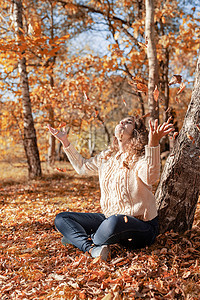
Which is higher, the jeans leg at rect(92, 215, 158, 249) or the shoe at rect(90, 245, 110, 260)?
the jeans leg at rect(92, 215, 158, 249)

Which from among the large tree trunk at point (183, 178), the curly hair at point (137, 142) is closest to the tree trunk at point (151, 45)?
the large tree trunk at point (183, 178)

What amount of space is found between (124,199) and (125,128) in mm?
617

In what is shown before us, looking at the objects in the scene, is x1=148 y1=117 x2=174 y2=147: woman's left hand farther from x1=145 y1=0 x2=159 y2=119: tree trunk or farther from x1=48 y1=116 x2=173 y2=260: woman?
x1=145 y1=0 x2=159 y2=119: tree trunk

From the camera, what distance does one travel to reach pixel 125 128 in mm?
2459

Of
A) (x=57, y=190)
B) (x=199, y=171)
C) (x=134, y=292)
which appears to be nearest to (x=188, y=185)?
(x=199, y=171)

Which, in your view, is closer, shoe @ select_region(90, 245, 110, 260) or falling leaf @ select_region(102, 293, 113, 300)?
falling leaf @ select_region(102, 293, 113, 300)

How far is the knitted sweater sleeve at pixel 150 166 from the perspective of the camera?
2.07 metres

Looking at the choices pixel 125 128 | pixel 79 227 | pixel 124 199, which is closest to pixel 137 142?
pixel 125 128

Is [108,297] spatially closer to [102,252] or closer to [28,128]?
[102,252]

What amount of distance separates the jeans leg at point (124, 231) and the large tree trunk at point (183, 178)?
0.38 m

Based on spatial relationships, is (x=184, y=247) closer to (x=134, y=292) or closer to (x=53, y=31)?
(x=134, y=292)

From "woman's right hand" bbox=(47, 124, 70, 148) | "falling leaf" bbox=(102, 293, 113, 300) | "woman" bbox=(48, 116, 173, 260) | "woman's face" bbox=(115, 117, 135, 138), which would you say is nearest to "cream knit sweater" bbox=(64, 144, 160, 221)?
"woman" bbox=(48, 116, 173, 260)

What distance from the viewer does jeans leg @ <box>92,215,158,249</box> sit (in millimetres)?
2238

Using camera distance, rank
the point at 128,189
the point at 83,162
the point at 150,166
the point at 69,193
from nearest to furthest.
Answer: the point at 150,166, the point at 128,189, the point at 83,162, the point at 69,193
